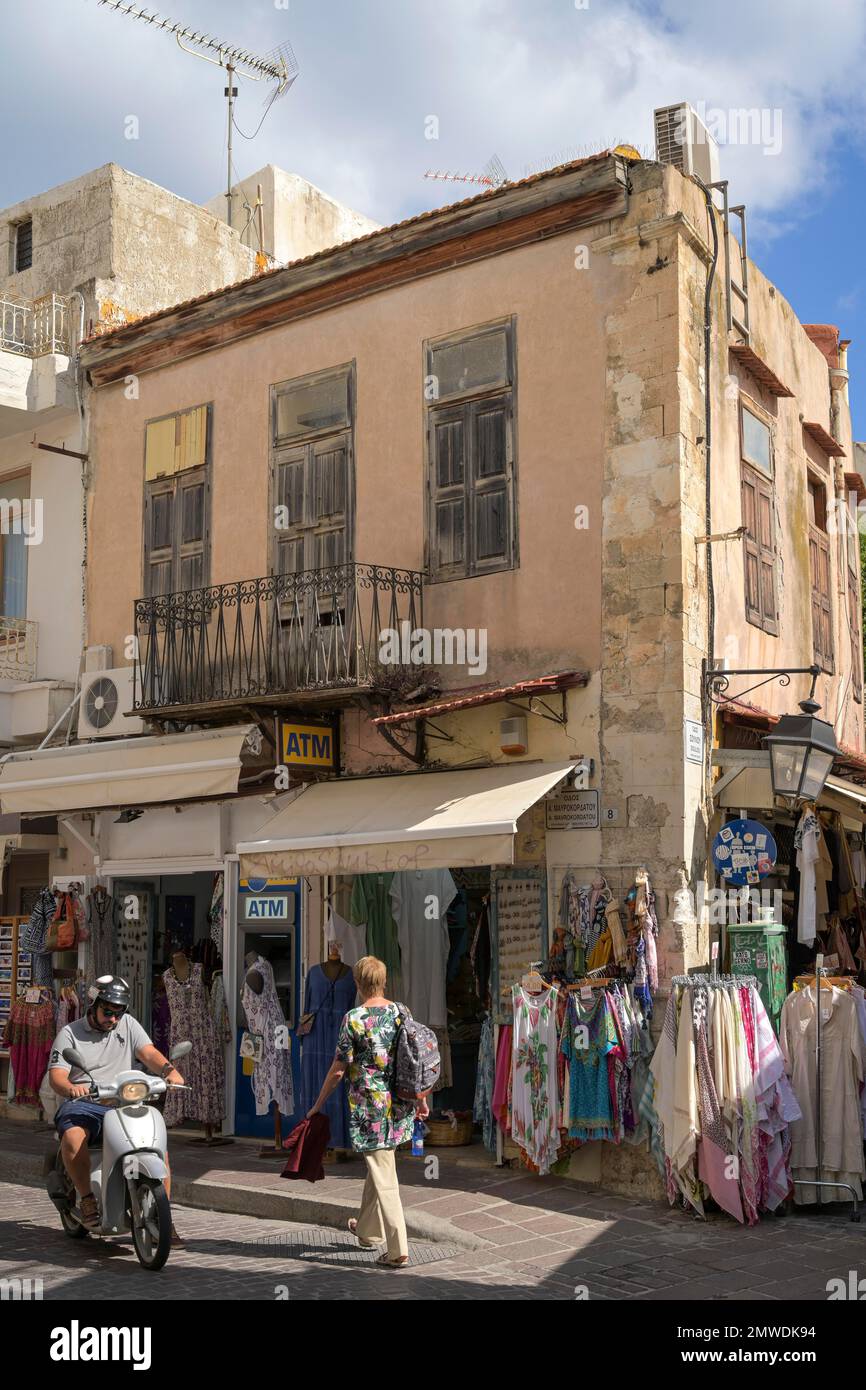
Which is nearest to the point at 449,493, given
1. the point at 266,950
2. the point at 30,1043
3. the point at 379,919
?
the point at 379,919

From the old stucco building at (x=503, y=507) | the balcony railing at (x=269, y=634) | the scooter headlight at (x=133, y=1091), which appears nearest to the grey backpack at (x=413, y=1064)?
the scooter headlight at (x=133, y=1091)

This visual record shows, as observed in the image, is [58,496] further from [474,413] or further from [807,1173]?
[807,1173]

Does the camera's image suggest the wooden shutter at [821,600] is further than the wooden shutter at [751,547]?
Yes

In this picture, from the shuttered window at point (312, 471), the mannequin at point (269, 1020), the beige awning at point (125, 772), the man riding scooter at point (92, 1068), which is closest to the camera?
the man riding scooter at point (92, 1068)

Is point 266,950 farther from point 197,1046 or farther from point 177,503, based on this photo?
point 177,503

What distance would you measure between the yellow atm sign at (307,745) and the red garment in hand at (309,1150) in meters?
3.83

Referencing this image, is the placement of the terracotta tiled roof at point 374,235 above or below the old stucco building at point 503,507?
above

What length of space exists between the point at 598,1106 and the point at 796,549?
243 inches

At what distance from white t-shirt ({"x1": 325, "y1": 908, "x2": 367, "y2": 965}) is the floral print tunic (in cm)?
364

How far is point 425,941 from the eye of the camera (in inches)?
447

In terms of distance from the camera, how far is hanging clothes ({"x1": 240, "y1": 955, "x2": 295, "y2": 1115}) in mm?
11172

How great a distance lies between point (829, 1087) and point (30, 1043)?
25.8ft

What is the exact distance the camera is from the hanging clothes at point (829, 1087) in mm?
9055

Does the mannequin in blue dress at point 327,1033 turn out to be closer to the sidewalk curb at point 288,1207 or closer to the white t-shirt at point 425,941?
the white t-shirt at point 425,941
